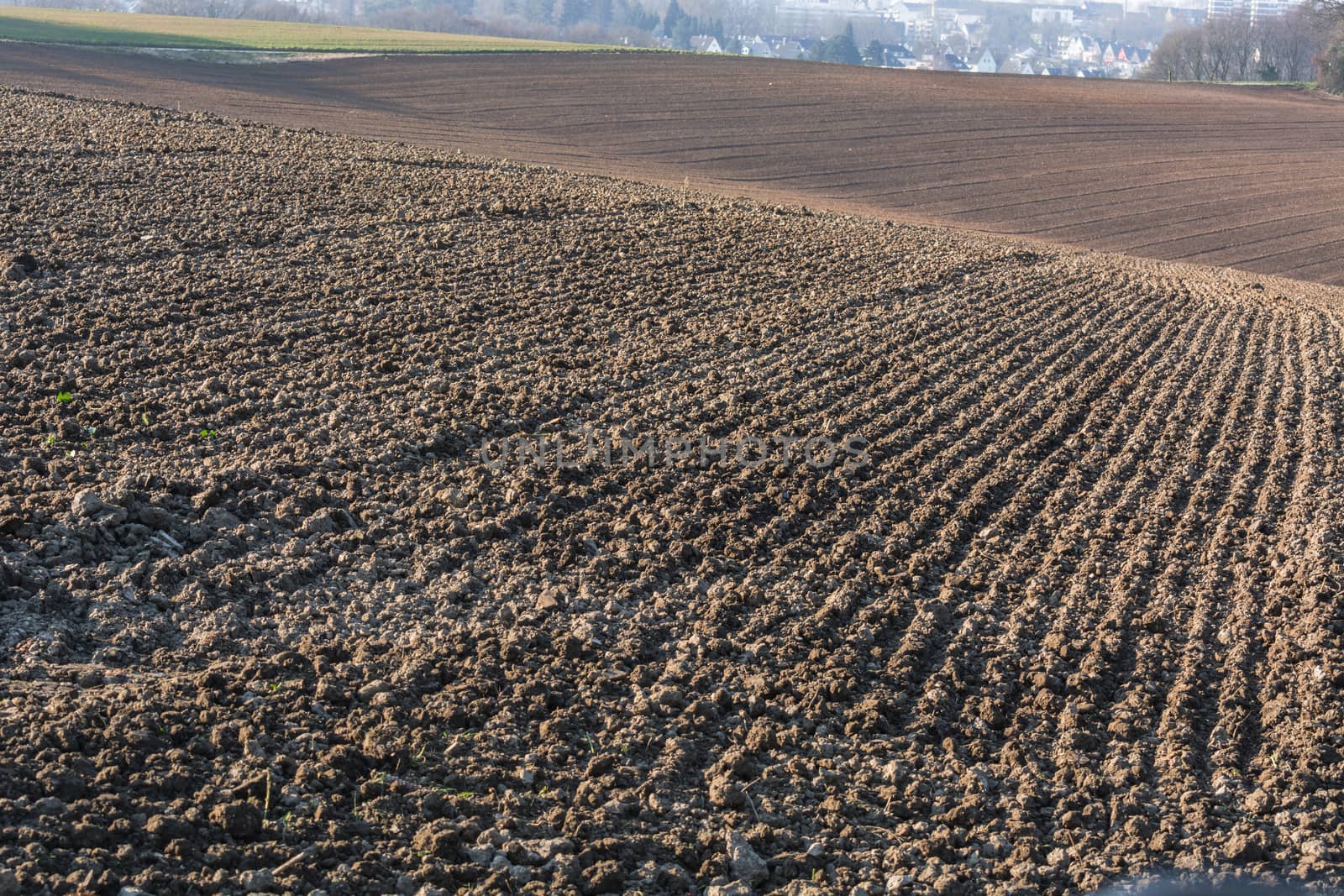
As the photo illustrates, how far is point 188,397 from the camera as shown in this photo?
28.4 feet

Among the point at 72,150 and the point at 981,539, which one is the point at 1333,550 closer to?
the point at 981,539

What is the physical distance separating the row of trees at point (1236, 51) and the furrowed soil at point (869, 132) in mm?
35217

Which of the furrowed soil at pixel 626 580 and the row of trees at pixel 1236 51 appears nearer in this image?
the furrowed soil at pixel 626 580

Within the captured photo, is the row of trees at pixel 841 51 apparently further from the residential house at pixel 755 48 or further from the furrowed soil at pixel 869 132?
the furrowed soil at pixel 869 132

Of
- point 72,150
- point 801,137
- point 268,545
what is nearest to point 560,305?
point 268,545

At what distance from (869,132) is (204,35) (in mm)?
27677

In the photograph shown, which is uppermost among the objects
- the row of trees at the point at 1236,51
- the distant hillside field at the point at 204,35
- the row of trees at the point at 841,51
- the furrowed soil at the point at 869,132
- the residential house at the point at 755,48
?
the residential house at the point at 755,48

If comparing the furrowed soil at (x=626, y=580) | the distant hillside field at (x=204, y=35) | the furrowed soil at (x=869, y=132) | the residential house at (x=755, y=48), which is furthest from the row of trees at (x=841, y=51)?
the furrowed soil at (x=626, y=580)

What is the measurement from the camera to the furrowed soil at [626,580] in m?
4.57

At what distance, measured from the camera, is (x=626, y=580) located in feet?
22.1

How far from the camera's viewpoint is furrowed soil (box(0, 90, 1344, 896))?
457 centimetres

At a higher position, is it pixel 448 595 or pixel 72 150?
pixel 72 150

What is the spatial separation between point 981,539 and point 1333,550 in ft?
7.33

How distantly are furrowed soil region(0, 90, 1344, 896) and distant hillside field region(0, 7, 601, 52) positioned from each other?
32.1 meters
